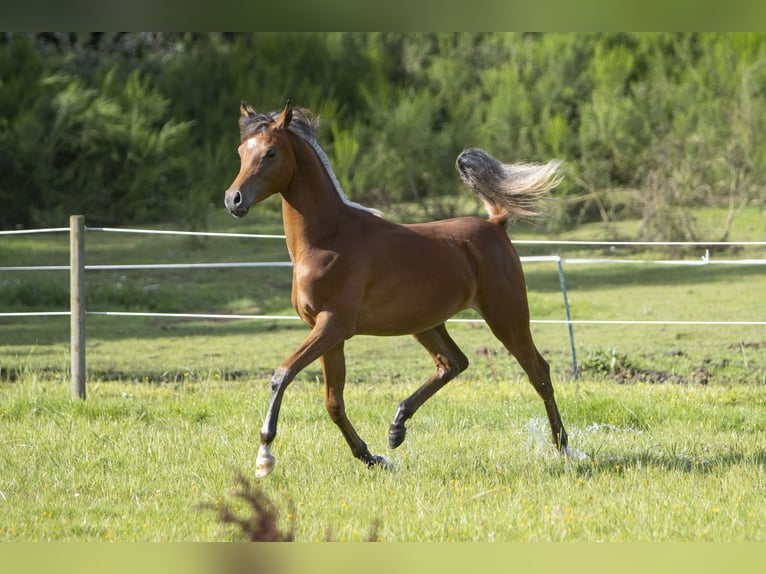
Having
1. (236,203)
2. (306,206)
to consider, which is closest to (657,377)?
(306,206)

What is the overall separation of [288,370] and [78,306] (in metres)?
3.48

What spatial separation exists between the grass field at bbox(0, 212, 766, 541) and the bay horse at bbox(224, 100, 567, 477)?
0.46 meters

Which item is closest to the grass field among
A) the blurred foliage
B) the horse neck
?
the horse neck

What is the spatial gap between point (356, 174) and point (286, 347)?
887 cm

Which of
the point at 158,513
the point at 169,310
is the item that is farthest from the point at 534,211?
the point at 169,310

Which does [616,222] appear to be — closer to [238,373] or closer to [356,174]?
[356,174]

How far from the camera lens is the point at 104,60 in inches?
941

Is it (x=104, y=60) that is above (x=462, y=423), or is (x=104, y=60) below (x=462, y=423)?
above

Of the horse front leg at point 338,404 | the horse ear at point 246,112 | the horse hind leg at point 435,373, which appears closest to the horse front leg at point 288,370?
the horse front leg at point 338,404

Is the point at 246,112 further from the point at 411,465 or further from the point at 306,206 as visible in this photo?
the point at 411,465

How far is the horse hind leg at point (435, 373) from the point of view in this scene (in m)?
6.32

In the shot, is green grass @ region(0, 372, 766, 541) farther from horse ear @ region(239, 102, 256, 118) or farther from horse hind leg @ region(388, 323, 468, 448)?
horse ear @ region(239, 102, 256, 118)

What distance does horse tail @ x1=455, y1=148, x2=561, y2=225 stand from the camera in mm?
6785

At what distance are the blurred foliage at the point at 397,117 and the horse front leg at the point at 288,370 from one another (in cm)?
1369
